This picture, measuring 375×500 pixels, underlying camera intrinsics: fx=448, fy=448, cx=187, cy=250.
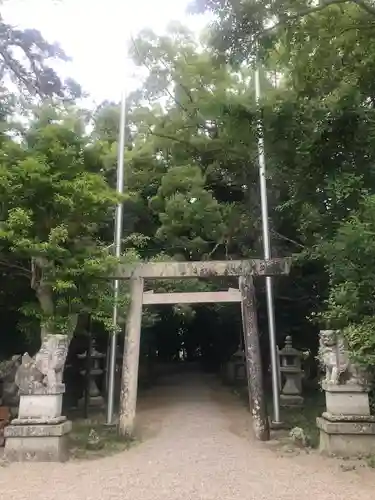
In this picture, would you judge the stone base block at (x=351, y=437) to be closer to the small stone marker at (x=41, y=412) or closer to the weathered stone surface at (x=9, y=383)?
the small stone marker at (x=41, y=412)

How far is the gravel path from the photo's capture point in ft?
16.5

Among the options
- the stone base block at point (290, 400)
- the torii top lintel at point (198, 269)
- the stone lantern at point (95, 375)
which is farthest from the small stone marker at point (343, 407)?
the stone lantern at point (95, 375)

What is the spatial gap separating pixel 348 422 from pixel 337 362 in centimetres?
85

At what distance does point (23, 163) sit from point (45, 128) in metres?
0.84

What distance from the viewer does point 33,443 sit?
21.4 feet

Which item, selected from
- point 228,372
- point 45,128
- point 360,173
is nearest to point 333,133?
point 360,173

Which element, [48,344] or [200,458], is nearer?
[200,458]

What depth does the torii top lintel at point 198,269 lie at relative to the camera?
853 cm

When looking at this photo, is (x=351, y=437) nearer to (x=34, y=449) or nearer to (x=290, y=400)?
(x=34, y=449)

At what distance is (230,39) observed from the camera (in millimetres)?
6359

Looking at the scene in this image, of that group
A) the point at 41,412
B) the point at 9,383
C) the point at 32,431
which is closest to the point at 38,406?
the point at 41,412

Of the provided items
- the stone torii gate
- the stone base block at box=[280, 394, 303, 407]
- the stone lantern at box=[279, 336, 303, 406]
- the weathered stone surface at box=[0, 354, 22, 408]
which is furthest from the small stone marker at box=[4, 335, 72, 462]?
the stone lantern at box=[279, 336, 303, 406]

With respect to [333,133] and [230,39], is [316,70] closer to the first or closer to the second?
[333,133]

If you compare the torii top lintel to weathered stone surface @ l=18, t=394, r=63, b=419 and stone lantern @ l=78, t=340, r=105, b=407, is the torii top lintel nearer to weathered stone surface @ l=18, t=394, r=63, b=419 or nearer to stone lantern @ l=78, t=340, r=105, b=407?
weathered stone surface @ l=18, t=394, r=63, b=419
